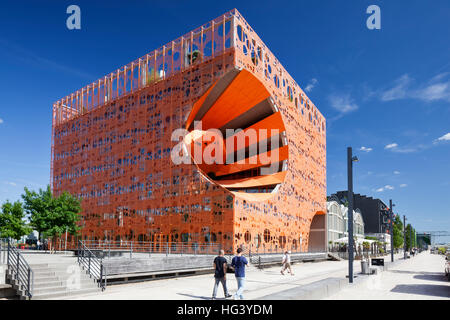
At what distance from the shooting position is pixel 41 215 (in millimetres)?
35812

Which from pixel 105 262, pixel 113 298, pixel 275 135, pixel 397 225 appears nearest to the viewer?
pixel 113 298

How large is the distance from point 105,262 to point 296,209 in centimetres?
3648

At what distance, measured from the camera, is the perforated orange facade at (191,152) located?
123ft

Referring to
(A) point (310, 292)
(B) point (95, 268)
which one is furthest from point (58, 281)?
(A) point (310, 292)

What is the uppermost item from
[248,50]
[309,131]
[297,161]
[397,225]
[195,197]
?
[248,50]

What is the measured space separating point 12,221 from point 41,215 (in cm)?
516

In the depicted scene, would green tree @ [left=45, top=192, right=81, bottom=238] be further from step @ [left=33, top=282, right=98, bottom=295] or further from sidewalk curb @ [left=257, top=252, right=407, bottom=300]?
sidewalk curb @ [left=257, top=252, right=407, bottom=300]

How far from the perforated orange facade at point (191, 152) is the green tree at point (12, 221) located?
1011 cm

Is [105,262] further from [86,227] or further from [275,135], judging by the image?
[86,227]

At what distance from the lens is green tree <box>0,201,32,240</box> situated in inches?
1514

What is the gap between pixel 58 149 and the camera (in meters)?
58.7

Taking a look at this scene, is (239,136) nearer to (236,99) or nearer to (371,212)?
(236,99)

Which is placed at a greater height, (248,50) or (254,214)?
(248,50)
